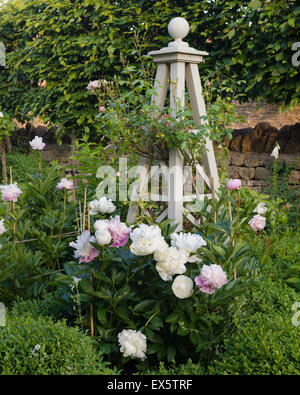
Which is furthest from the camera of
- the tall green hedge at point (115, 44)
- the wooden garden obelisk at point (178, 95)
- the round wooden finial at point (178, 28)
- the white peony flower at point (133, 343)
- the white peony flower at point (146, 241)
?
the tall green hedge at point (115, 44)

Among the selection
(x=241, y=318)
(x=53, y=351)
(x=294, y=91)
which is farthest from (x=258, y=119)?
(x=53, y=351)

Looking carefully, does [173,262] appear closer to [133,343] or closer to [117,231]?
[117,231]

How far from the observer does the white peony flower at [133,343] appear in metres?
2.04

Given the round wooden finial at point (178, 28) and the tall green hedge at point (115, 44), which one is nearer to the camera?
the round wooden finial at point (178, 28)

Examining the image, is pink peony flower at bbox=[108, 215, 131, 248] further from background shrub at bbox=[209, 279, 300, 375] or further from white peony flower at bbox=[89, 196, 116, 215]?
background shrub at bbox=[209, 279, 300, 375]

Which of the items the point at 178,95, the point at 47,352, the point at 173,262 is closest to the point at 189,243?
the point at 173,262

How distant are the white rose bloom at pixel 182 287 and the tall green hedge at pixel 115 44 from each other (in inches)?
97.4

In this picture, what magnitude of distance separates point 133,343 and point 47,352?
0.41 m

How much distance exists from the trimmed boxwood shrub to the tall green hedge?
2.66 metres

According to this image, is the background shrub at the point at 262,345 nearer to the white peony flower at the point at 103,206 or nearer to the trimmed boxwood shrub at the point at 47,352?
the trimmed boxwood shrub at the point at 47,352

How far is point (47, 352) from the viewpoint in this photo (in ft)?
6.26
